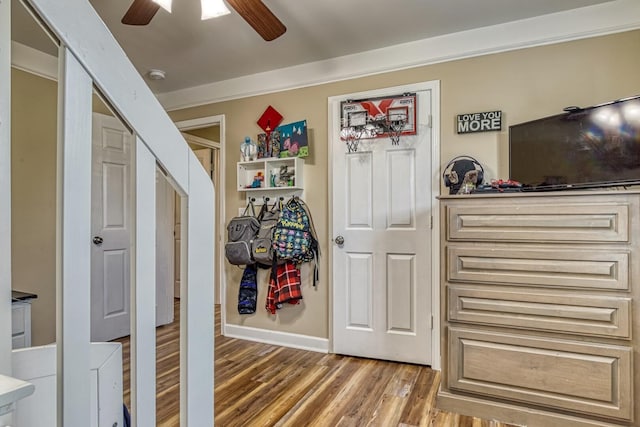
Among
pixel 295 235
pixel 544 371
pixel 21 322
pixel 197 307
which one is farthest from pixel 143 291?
pixel 295 235

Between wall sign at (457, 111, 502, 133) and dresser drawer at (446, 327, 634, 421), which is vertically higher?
wall sign at (457, 111, 502, 133)

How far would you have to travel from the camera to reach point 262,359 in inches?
109

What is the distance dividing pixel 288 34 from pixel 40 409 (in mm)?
2471

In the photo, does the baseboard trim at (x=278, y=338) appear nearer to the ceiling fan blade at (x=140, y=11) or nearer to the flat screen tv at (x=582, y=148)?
the flat screen tv at (x=582, y=148)

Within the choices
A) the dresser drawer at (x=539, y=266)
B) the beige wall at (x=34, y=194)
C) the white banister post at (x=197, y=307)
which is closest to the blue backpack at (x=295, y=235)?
the dresser drawer at (x=539, y=266)

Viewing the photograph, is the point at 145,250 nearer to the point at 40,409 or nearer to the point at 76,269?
the point at 76,269

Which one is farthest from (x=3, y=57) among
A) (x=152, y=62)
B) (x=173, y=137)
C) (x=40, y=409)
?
(x=152, y=62)

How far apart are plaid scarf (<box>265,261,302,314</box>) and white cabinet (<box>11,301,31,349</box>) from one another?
5.35 feet

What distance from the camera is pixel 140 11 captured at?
174cm

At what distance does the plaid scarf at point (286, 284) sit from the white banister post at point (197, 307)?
2125mm

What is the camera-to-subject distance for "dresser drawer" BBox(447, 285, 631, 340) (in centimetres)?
172

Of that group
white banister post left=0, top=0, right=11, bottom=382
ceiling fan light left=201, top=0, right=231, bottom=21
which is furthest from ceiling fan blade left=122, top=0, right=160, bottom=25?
white banister post left=0, top=0, right=11, bottom=382

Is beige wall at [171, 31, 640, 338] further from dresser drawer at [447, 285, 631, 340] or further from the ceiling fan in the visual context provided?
the ceiling fan

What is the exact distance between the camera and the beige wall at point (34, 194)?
8.82 feet
